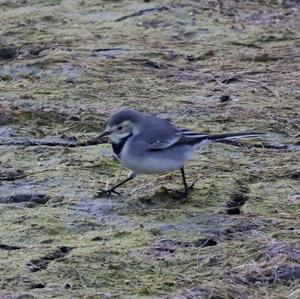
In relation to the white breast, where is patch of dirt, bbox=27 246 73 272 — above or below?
above

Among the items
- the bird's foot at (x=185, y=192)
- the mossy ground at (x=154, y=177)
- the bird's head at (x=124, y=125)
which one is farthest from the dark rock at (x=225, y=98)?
the bird's head at (x=124, y=125)

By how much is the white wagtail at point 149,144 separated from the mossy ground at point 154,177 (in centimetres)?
20

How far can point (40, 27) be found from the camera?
11.0 m

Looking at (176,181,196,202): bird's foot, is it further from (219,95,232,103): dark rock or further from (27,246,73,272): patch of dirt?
(219,95,232,103): dark rock

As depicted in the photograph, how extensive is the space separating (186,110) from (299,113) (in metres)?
0.73

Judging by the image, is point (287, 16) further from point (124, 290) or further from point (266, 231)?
point (124, 290)

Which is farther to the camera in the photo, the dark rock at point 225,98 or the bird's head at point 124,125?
the dark rock at point 225,98

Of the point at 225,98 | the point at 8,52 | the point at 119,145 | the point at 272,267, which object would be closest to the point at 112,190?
the point at 119,145

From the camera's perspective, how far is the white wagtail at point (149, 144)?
21.9 ft

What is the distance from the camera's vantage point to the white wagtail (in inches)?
263

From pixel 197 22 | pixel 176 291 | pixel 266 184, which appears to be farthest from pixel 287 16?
pixel 176 291

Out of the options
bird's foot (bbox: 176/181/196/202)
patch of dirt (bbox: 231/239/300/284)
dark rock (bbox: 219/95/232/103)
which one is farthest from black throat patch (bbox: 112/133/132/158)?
dark rock (bbox: 219/95/232/103)

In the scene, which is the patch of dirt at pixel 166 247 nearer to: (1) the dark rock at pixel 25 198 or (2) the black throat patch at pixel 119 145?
(2) the black throat patch at pixel 119 145

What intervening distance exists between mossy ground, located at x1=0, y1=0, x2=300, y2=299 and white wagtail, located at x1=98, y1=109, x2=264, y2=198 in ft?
0.66
